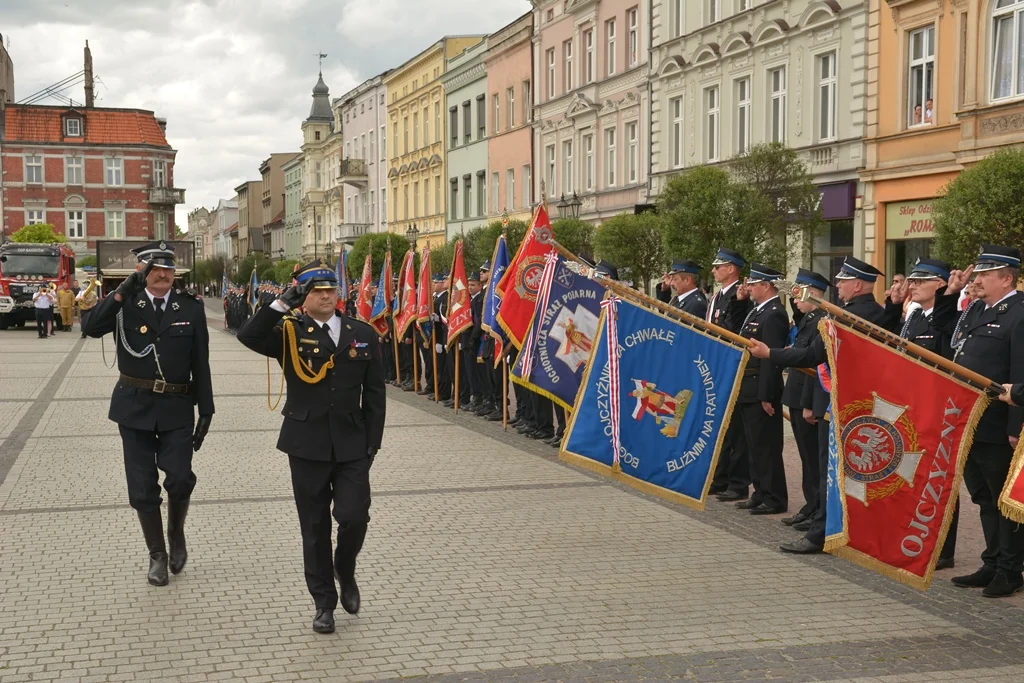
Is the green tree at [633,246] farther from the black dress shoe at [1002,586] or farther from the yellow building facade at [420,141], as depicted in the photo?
the yellow building facade at [420,141]

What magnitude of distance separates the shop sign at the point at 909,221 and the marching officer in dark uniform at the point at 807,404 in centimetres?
1399

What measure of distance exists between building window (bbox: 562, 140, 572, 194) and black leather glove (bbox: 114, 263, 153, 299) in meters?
33.7

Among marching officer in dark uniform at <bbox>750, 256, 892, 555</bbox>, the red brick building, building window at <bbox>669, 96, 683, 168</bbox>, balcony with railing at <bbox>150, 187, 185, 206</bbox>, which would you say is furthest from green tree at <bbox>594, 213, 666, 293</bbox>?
balcony with railing at <bbox>150, 187, 185, 206</bbox>

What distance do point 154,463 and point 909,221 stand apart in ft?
61.0

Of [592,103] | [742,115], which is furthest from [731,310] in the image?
[592,103]

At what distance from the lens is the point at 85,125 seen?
97.2 meters

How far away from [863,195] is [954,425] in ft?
59.9

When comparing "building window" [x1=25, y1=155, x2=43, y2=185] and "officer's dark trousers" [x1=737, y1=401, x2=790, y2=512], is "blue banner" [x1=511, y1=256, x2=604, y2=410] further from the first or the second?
"building window" [x1=25, y1=155, x2=43, y2=185]

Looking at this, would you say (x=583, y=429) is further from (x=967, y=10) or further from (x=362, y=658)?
(x=967, y=10)

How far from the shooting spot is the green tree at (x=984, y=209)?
47.5 feet

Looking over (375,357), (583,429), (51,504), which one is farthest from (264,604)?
(51,504)

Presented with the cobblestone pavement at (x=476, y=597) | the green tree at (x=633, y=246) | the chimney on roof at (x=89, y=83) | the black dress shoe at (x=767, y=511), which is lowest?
the black dress shoe at (x=767, y=511)

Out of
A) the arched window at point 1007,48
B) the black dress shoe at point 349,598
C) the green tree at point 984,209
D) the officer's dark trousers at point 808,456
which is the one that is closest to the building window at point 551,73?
the arched window at point 1007,48

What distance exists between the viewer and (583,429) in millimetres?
8594
